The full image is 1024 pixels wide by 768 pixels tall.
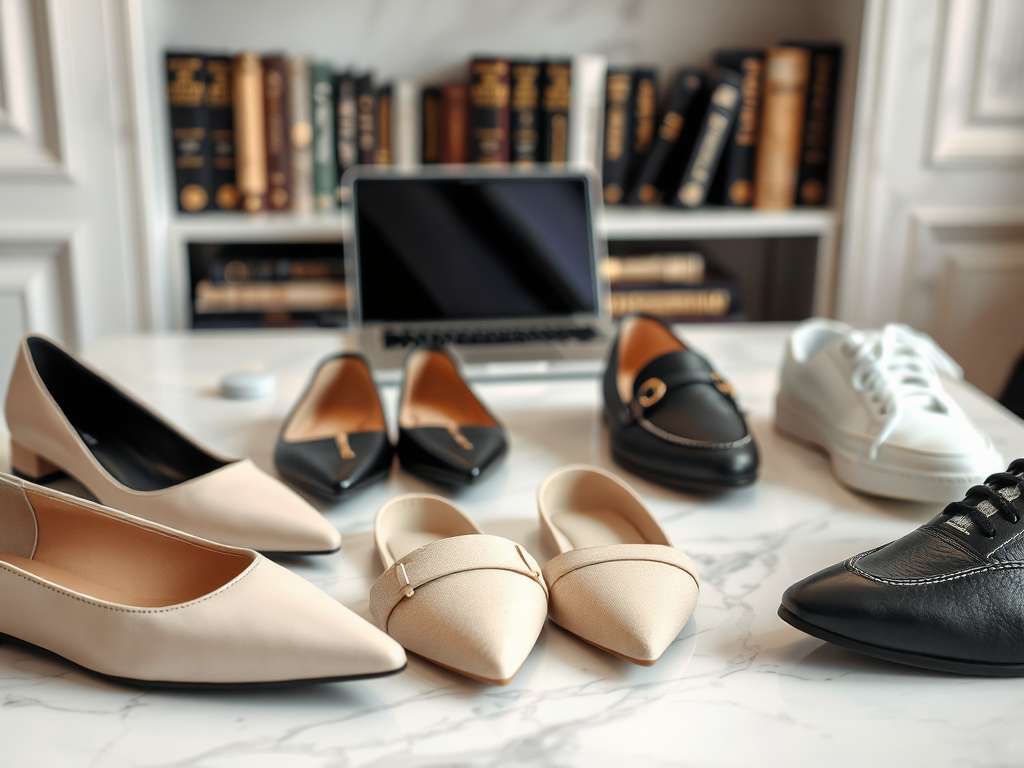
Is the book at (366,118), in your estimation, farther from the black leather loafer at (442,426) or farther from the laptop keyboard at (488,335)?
the black leather loafer at (442,426)

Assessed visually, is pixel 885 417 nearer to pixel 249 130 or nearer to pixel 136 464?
pixel 136 464

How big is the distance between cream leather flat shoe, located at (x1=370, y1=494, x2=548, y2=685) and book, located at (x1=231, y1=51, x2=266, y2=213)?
117 centimetres

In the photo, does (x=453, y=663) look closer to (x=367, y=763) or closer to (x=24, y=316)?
(x=367, y=763)

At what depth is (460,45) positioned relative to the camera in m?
1.70

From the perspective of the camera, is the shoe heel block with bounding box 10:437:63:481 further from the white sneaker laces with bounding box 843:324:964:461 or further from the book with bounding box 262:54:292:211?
the book with bounding box 262:54:292:211

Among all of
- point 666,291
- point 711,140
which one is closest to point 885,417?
point 666,291

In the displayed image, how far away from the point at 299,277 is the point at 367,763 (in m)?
1.20

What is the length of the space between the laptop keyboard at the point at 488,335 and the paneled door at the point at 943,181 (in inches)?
24.4

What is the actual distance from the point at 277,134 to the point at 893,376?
3.73 feet

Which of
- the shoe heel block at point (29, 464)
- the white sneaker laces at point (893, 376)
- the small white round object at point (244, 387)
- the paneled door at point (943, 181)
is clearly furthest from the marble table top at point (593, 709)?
the paneled door at point (943, 181)

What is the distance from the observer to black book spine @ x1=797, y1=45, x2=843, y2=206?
1.59 m

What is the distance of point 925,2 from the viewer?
4.81 ft

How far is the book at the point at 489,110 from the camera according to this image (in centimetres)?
157

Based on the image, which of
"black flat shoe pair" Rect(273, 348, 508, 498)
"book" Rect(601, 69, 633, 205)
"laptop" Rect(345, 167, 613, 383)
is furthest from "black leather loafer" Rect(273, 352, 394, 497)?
"book" Rect(601, 69, 633, 205)
